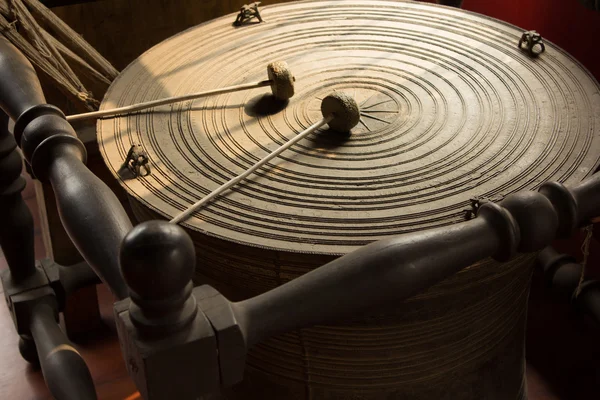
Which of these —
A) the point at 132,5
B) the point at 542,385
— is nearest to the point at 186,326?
the point at 542,385

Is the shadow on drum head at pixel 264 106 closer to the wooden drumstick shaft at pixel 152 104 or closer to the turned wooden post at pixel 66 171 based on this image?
the wooden drumstick shaft at pixel 152 104

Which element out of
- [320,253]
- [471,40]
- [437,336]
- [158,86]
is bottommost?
[437,336]

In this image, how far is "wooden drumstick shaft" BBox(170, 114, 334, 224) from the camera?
4.90 feet

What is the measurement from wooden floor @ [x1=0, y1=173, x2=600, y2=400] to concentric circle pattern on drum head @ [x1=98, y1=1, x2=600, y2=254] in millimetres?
905

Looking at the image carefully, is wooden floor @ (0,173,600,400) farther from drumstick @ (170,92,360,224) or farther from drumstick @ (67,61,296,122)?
drumstick @ (170,92,360,224)

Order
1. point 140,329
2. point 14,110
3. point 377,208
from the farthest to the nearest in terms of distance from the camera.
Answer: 1. point 14,110
2. point 377,208
3. point 140,329

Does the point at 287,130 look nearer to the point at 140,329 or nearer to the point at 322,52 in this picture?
the point at 322,52

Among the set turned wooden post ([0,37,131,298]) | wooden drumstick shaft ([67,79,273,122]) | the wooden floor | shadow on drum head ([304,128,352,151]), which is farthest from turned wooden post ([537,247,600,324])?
turned wooden post ([0,37,131,298])

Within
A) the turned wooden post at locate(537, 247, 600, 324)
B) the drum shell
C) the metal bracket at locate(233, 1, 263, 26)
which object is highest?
the metal bracket at locate(233, 1, 263, 26)

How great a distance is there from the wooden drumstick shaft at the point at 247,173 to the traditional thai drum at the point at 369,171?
0.05 feet

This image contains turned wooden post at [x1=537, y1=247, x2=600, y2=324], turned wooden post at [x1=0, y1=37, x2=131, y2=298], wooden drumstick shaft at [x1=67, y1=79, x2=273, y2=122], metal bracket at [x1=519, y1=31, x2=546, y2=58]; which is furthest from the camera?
turned wooden post at [x1=537, y1=247, x2=600, y2=324]

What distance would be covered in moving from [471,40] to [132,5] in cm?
113

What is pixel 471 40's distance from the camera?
2.16m

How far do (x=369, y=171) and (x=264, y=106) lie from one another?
40 cm
